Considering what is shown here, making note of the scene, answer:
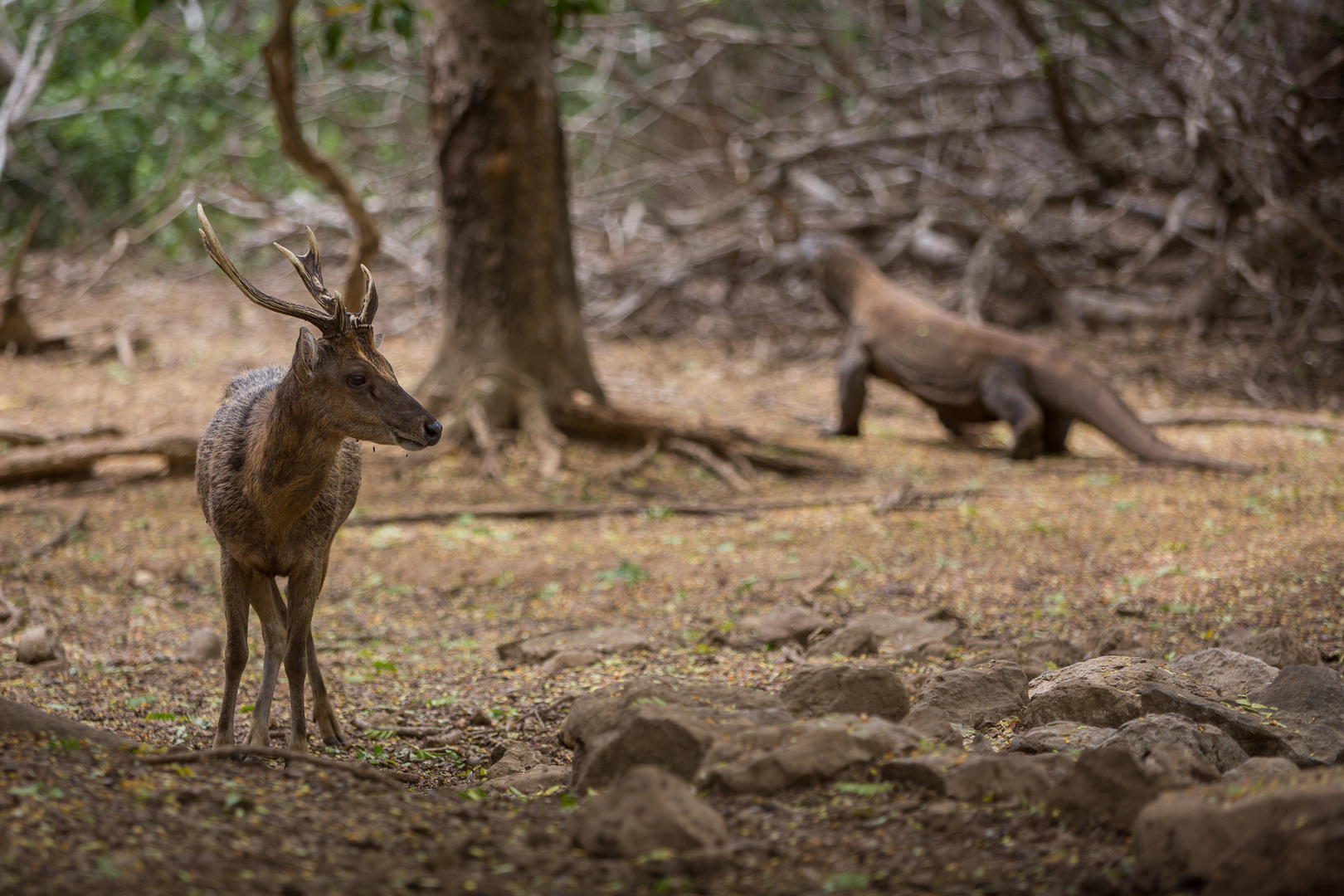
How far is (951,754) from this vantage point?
9.96 feet

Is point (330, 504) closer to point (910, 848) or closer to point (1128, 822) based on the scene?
point (910, 848)

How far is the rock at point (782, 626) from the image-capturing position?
5.17 metres

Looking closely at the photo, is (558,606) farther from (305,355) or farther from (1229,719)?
(1229,719)

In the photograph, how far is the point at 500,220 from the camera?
8570mm

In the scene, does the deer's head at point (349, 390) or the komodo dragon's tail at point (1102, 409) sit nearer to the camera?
the deer's head at point (349, 390)

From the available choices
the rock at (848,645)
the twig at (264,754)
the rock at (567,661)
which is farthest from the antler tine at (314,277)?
the rock at (848,645)

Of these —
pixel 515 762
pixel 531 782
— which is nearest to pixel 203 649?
pixel 515 762

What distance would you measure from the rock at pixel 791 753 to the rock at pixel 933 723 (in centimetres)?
38

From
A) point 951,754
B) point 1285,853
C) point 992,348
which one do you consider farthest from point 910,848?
point 992,348

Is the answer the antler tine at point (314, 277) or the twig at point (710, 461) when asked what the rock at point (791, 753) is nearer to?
the antler tine at point (314, 277)

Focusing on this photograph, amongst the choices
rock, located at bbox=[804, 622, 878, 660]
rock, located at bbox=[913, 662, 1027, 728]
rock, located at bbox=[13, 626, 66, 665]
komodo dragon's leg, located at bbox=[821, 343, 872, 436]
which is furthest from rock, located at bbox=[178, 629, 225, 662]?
komodo dragon's leg, located at bbox=[821, 343, 872, 436]

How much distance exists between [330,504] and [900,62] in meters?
14.4

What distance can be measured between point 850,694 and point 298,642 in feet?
6.32

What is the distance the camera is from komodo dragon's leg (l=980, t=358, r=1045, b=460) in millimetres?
8945
